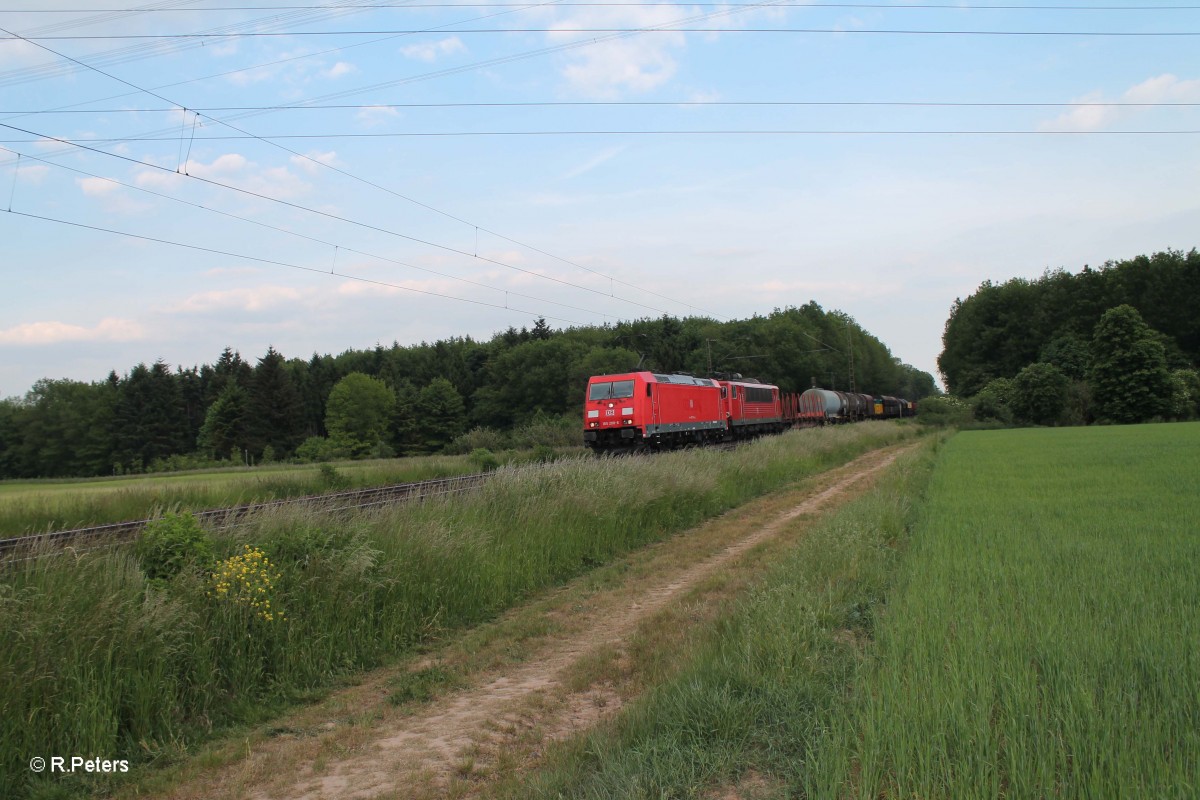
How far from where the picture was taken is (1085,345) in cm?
8088

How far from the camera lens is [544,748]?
528cm

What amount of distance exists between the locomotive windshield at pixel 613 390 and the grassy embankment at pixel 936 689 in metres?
19.7

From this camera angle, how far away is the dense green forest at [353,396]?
7100 cm

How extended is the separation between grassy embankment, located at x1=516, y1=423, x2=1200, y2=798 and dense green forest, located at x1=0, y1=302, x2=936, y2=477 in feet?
177

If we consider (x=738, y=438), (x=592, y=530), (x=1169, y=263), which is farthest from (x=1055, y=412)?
(x=592, y=530)

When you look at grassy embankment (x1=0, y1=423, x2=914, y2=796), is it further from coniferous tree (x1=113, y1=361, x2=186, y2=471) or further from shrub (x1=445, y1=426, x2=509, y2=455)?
coniferous tree (x1=113, y1=361, x2=186, y2=471)

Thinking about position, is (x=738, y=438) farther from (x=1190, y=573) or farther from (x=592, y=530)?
(x=1190, y=573)

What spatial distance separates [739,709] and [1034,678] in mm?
1613

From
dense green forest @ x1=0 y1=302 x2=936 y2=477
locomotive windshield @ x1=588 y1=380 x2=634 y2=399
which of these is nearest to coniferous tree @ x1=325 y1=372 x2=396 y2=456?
dense green forest @ x1=0 y1=302 x2=936 y2=477

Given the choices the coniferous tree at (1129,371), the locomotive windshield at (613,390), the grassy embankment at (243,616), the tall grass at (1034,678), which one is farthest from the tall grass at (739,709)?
the coniferous tree at (1129,371)

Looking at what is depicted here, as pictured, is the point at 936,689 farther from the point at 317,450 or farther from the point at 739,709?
the point at 317,450

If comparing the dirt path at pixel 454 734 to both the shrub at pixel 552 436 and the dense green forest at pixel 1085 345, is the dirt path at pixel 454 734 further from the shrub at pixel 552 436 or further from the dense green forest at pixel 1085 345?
the dense green forest at pixel 1085 345

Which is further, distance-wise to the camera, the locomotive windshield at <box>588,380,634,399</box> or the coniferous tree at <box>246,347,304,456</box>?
the coniferous tree at <box>246,347,304,456</box>

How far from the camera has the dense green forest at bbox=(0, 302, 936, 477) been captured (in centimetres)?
7100
